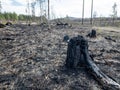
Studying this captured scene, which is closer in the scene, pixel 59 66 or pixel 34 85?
pixel 34 85

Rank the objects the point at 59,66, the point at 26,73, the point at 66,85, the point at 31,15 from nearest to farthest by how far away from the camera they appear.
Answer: the point at 66,85, the point at 26,73, the point at 59,66, the point at 31,15

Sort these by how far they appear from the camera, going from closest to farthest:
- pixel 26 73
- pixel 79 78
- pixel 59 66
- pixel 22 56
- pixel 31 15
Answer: pixel 79 78, pixel 26 73, pixel 59 66, pixel 22 56, pixel 31 15

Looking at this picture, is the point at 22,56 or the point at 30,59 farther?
the point at 22,56

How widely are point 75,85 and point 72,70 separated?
859mm

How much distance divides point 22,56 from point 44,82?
297cm

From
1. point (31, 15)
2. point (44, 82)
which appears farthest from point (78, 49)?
point (31, 15)

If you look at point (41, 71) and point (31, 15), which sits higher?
point (31, 15)

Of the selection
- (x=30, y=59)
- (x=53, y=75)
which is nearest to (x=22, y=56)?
(x=30, y=59)

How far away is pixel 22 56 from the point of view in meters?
7.40

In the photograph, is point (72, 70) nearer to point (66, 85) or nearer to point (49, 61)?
point (66, 85)

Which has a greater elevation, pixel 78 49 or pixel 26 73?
pixel 78 49

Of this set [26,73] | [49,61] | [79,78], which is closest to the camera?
[79,78]

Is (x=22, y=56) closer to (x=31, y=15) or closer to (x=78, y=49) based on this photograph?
(x=78, y=49)

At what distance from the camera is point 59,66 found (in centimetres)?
583
